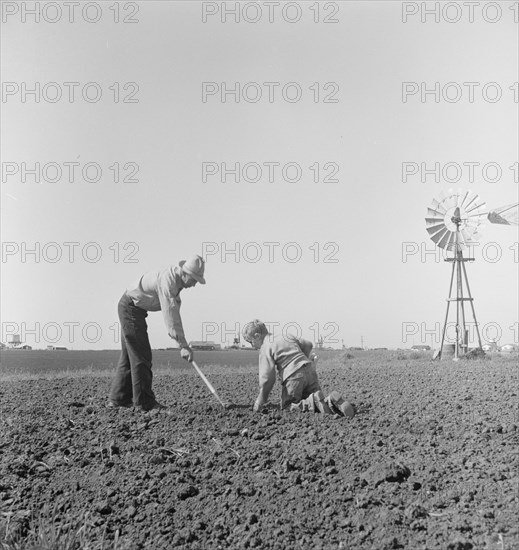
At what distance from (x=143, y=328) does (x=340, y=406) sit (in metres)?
1.88

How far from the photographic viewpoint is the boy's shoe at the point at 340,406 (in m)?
4.86

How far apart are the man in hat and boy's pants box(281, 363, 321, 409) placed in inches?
33.1

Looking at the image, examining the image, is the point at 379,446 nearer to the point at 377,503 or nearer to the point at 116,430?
the point at 377,503

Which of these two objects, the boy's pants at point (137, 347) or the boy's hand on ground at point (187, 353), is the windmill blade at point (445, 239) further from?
the boy's hand on ground at point (187, 353)

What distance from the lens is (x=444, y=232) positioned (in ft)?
52.9

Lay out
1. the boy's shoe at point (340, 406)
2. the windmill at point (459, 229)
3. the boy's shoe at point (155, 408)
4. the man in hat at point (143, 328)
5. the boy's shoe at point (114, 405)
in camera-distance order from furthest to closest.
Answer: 1. the windmill at point (459, 229)
2. the boy's shoe at point (114, 405)
3. the boy's shoe at point (155, 408)
4. the man in hat at point (143, 328)
5. the boy's shoe at point (340, 406)

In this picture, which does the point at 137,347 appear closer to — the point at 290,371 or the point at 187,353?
the point at 187,353

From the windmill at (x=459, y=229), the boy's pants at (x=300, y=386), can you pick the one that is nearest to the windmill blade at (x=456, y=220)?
the windmill at (x=459, y=229)

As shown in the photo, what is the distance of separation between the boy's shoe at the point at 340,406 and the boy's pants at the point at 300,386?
0.61ft

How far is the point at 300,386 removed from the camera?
208 inches

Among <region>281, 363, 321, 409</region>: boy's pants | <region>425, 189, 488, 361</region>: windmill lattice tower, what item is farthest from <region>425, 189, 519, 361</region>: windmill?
<region>281, 363, 321, 409</region>: boy's pants

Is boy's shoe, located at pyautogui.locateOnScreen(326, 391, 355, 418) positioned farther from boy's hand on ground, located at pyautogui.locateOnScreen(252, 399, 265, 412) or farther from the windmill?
the windmill

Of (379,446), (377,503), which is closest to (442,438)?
(379,446)

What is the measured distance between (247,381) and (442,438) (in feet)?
13.0
